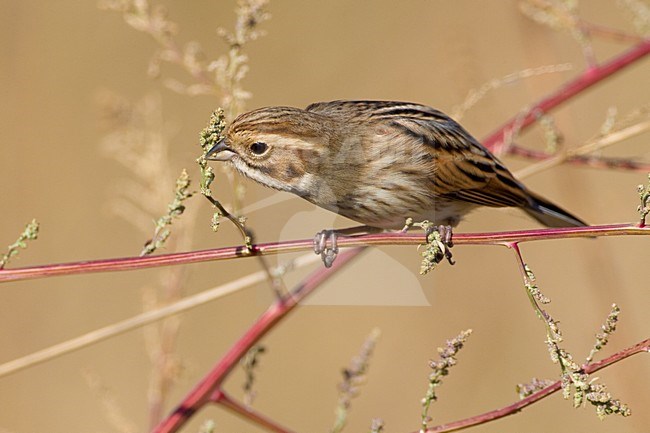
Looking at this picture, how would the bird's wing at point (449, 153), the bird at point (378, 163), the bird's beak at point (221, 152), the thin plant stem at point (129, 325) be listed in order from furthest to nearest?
the bird's wing at point (449, 153) → the bird at point (378, 163) → the bird's beak at point (221, 152) → the thin plant stem at point (129, 325)

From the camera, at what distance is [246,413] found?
266cm

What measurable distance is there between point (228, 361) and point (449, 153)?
177 centimetres

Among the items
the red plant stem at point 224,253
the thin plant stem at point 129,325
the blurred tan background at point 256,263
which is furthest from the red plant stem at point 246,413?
the blurred tan background at point 256,263

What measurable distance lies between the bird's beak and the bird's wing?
80cm

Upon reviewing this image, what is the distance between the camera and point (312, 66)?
810 centimetres

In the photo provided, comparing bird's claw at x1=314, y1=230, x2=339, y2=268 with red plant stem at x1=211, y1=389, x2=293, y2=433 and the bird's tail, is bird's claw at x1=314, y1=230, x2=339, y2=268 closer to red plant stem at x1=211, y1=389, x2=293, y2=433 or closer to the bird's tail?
red plant stem at x1=211, y1=389, x2=293, y2=433

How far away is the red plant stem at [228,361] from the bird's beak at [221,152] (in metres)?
0.60

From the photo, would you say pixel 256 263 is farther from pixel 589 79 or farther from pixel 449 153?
pixel 589 79

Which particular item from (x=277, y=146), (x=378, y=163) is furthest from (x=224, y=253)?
(x=378, y=163)

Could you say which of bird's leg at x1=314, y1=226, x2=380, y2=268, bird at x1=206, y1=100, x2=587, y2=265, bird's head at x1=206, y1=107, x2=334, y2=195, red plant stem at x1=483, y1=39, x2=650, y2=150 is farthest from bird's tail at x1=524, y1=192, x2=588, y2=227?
bird's leg at x1=314, y1=226, x2=380, y2=268

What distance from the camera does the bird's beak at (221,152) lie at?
344 cm

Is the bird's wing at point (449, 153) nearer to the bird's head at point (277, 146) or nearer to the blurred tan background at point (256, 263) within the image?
the bird's head at point (277, 146)

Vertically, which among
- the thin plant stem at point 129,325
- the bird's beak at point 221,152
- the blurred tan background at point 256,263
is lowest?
the thin plant stem at point 129,325

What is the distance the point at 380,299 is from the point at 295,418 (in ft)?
9.57
